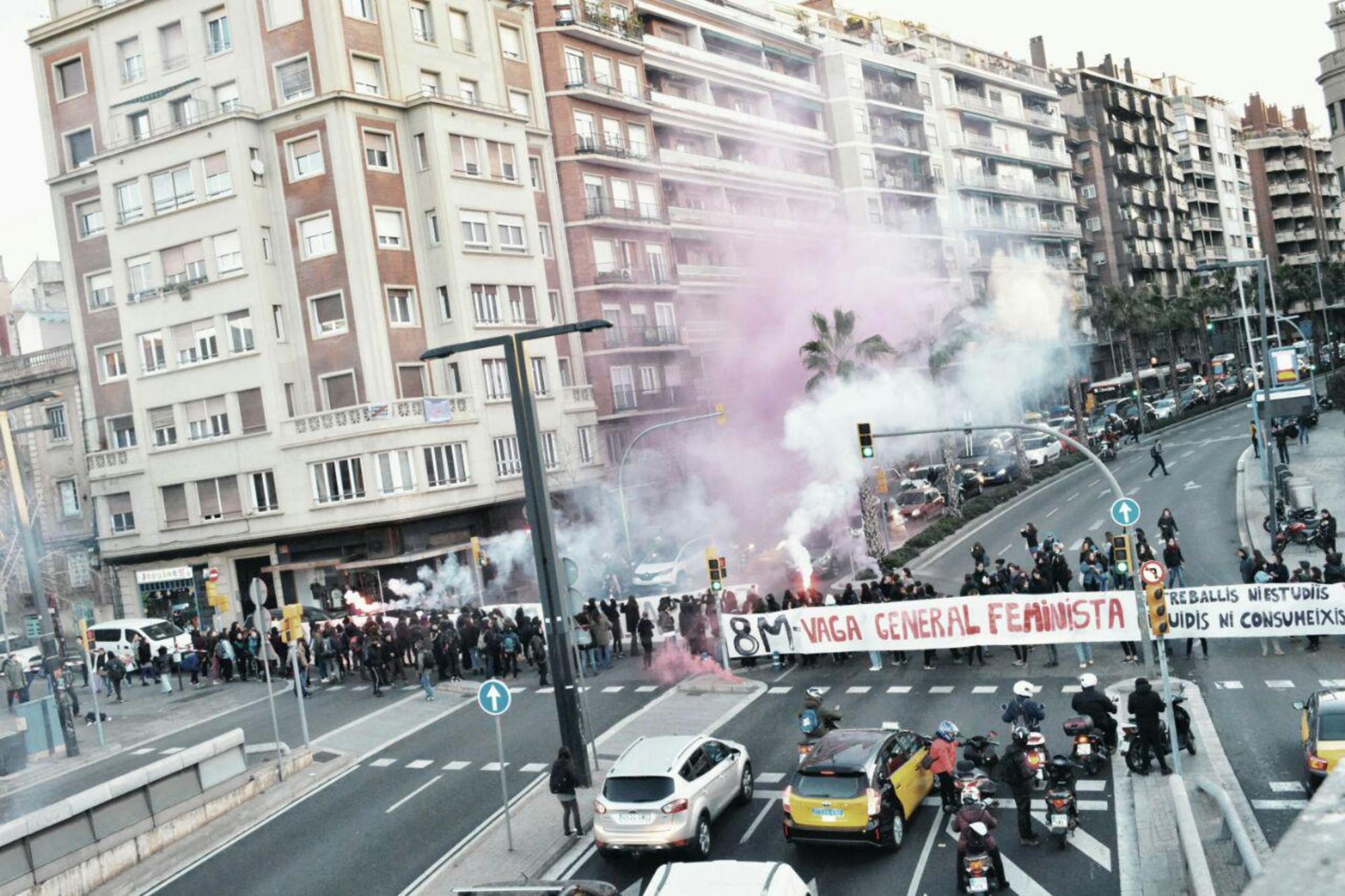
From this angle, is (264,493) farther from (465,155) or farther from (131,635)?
(465,155)

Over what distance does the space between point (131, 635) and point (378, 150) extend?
71.2ft

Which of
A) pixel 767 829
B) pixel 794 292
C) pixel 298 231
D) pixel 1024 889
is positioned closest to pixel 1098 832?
pixel 1024 889

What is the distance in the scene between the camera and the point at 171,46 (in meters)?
50.4

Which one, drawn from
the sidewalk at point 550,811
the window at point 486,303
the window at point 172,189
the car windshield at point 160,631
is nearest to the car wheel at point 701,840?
the sidewalk at point 550,811

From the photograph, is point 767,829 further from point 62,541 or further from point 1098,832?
point 62,541

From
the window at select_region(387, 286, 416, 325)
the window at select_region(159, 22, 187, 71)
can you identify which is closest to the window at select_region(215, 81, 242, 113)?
the window at select_region(159, 22, 187, 71)

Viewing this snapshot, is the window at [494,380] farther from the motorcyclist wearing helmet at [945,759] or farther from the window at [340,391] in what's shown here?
the motorcyclist wearing helmet at [945,759]

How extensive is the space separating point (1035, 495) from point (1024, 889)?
44777mm

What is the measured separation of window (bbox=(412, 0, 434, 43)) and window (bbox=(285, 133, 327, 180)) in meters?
7.05

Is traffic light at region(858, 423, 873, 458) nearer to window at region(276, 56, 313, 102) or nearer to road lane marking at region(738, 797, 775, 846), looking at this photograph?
road lane marking at region(738, 797, 775, 846)

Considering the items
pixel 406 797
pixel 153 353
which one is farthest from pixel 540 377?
pixel 406 797

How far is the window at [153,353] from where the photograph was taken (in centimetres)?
5041

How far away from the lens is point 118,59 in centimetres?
5131

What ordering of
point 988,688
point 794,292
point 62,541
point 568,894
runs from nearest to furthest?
point 568,894 < point 988,688 < point 62,541 < point 794,292
